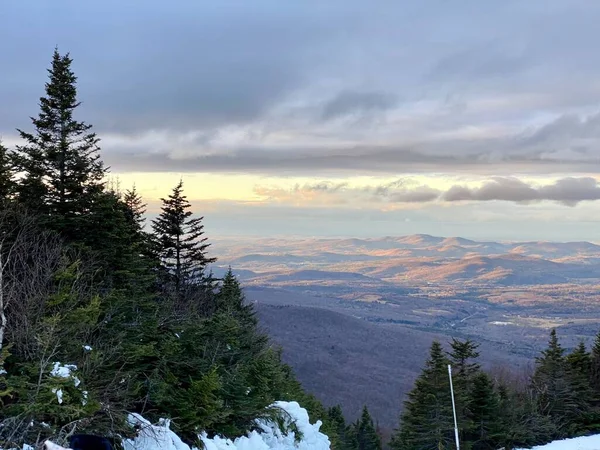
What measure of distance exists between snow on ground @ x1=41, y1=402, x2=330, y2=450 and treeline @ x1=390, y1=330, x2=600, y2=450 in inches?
558

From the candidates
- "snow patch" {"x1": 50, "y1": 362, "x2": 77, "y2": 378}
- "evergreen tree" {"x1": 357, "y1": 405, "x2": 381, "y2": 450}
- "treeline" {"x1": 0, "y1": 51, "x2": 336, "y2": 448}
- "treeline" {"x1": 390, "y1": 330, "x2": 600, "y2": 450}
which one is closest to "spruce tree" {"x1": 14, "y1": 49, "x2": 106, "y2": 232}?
"treeline" {"x1": 0, "y1": 51, "x2": 336, "y2": 448}

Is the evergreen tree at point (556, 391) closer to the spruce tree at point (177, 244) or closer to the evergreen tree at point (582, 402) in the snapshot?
the evergreen tree at point (582, 402)

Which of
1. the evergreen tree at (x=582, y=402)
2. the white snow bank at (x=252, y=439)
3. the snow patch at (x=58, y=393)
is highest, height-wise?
the snow patch at (x=58, y=393)

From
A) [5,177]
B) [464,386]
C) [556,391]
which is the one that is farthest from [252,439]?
[556,391]

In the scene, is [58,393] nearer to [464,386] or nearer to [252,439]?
[252,439]

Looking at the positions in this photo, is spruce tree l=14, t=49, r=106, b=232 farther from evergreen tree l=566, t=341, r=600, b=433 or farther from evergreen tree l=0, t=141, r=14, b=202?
evergreen tree l=566, t=341, r=600, b=433

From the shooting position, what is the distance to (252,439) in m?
12.5

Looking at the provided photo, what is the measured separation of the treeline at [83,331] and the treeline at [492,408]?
10.9 m

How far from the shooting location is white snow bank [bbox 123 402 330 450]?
9.88 meters

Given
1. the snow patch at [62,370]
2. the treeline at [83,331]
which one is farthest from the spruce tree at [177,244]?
the snow patch at [62,370]

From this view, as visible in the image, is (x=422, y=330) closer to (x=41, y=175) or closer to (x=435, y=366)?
(x=435, y=366)

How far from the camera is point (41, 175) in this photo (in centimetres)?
1838

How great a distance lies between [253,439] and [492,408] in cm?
2094

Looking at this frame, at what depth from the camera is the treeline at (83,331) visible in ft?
28.8
